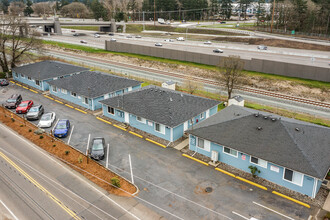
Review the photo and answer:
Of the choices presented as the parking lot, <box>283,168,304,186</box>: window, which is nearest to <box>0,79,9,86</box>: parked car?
the parking lot

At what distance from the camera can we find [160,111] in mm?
34062

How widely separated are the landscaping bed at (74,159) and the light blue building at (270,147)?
31.5ft

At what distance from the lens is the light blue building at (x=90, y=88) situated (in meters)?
42.6

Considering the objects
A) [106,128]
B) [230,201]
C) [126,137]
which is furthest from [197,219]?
[106,128]

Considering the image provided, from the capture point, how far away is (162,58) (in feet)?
253

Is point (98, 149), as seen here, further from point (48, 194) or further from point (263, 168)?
point (263, 168)

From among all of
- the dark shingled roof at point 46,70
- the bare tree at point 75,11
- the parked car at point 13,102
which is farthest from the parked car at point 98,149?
the bare tree at point 75,11

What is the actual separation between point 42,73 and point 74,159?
3161 cm

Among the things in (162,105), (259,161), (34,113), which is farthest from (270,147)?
(34,113)

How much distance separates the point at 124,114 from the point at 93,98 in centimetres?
737

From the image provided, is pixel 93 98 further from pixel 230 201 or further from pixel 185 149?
pixel 230 201

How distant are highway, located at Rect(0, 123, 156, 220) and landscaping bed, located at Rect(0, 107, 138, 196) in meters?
0.73

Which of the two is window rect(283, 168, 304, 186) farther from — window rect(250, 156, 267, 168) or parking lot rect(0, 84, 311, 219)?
parking lot rect(0, 84, 311, 219)

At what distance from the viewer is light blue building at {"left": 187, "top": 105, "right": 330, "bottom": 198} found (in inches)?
886
